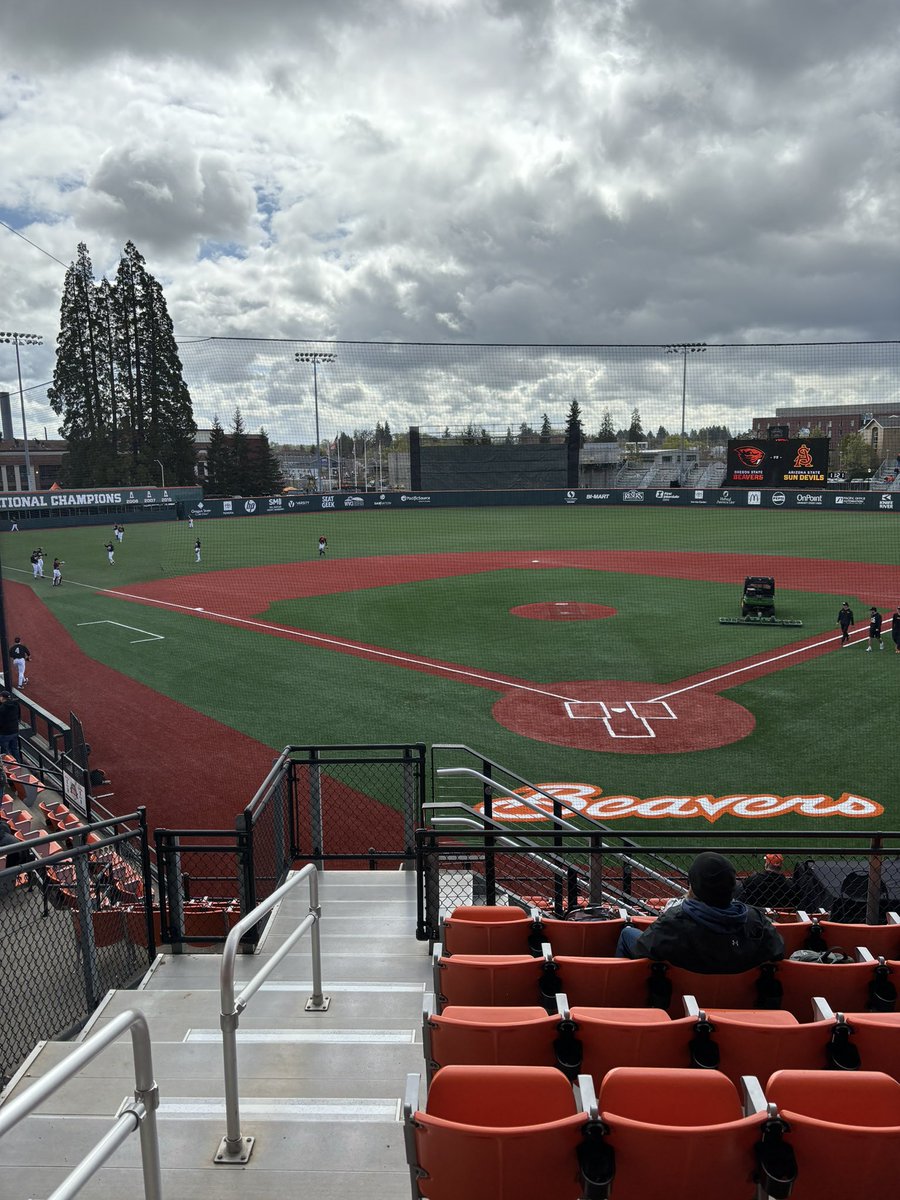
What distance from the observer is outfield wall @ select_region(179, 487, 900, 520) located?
62844mm

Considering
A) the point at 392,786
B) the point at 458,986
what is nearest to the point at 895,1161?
the point at 458,986

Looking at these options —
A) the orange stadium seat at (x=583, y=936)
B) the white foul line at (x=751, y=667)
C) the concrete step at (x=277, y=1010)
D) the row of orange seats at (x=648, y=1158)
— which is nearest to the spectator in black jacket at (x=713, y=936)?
the orange stadium seat at (x=583, y=936)

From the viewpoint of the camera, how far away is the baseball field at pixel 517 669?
1399 centimetres

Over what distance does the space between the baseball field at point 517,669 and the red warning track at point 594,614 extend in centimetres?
10

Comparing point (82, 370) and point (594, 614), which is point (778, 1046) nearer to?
point (594, 614)

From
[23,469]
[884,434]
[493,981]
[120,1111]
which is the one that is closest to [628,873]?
[493,981]

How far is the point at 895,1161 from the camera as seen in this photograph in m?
2.65

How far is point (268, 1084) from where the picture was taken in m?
3.91

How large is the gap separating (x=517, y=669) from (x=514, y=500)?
1911 inches

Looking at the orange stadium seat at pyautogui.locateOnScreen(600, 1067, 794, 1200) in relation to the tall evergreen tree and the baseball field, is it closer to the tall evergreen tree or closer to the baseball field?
the baseball field

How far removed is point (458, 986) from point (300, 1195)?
3.99 ft

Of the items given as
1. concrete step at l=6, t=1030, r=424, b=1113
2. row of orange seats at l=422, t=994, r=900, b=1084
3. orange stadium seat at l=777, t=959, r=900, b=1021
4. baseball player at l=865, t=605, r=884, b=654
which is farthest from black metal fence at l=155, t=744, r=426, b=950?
baseball player at l=865, t=605, r=884, b=654

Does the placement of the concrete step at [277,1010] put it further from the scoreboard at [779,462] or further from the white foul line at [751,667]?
the scoreboard at [779,462]

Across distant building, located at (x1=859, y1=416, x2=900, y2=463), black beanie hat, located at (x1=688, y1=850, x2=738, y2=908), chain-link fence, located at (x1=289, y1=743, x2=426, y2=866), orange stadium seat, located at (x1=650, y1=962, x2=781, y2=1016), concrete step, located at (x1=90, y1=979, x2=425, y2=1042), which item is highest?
distant building, located at (x1=859, y1=416, x2=900, y2=463)
